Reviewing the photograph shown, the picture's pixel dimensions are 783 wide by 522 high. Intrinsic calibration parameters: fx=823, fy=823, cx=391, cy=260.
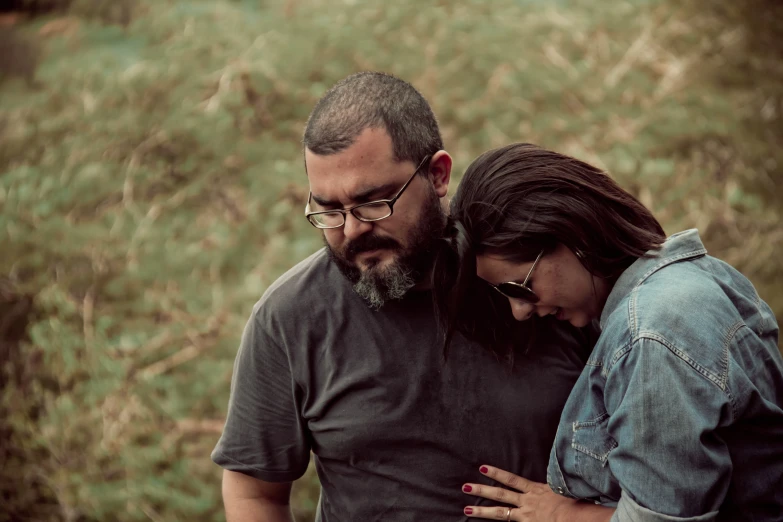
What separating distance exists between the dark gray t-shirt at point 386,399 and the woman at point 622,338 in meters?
0.09

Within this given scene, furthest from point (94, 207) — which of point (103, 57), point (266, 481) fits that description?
point (266, 481)

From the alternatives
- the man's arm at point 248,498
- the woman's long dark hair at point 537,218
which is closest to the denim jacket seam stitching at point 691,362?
the woman's long dark hair at point 537,218

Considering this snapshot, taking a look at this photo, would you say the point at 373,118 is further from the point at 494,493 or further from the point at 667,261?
the point at 494,493

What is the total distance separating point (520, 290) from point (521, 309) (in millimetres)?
60

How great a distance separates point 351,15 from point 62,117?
216cm

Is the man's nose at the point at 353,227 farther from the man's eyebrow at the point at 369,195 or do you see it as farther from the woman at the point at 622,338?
the woman at the point at 622,338

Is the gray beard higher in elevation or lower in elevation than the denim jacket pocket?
higher

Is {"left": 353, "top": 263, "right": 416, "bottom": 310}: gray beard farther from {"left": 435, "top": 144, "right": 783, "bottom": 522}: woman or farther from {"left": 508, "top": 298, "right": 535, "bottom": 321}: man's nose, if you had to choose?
{"left": 508, "top": 298, "right": 535, "bottom": 321}: man's nose

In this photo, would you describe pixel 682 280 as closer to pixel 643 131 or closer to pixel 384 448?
pixel 384 448

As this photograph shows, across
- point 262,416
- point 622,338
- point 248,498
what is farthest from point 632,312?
point 248,498

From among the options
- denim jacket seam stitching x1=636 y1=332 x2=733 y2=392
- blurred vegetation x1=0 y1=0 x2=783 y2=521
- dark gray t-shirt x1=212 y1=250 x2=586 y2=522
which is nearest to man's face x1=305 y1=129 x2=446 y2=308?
dark gray t-shirt x1=212 y1=250 x2=586 y2=522

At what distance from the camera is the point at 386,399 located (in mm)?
2256

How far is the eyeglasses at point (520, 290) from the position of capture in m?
2.06

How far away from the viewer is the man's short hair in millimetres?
2129
